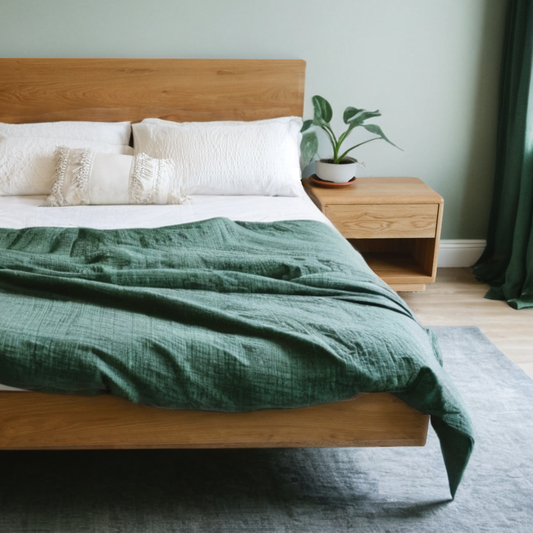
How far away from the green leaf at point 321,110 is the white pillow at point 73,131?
0.90 meters

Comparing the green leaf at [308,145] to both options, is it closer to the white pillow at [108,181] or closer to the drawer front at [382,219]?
the drawer front at [382,219]

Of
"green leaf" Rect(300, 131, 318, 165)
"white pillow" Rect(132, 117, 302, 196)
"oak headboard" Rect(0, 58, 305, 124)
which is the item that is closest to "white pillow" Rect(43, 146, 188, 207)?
"white pillow" Rect(132, 117, 302, 196)

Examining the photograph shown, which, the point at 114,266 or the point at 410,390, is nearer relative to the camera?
the point at 410,390

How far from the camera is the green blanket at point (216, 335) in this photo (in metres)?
1.47

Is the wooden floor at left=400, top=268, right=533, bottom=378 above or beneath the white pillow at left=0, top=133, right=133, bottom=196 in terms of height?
beneath

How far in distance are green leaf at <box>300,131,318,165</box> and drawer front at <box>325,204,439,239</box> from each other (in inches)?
11.8

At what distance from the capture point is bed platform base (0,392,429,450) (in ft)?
5.01

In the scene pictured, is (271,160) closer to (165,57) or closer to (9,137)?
(165,57)

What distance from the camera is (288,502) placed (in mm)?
1711

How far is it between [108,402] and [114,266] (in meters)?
0.49

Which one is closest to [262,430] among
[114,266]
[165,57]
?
[114,266]

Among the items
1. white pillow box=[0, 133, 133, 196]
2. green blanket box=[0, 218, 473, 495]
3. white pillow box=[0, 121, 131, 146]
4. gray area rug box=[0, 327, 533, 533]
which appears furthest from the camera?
white pillow box=[0, 121, 131, 146]

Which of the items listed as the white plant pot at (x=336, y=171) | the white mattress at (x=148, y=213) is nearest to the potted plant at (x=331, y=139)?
the white plant pot at (x=336, y=171)

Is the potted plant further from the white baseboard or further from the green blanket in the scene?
the green blanket
